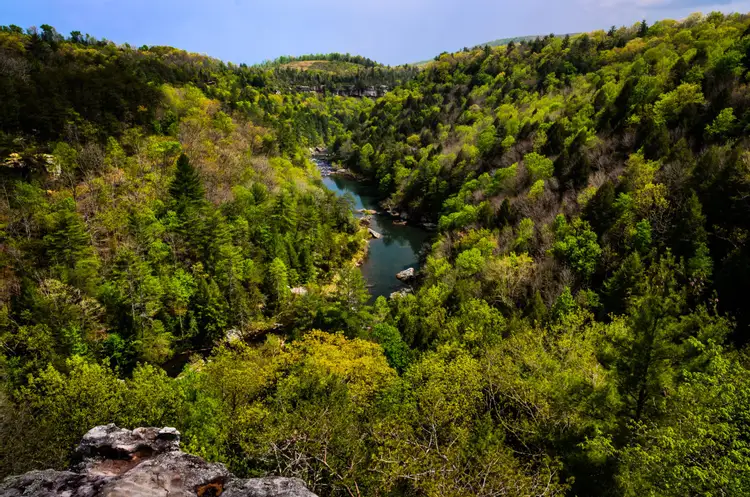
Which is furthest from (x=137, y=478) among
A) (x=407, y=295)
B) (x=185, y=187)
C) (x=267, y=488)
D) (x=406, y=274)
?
(x=406, y=274)

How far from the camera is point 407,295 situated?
138 ft

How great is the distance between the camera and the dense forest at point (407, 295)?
16281 mm

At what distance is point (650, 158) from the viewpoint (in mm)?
42625

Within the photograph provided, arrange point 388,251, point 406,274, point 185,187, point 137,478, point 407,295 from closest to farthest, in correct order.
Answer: point 137,478 < point 407,295 < point 185,187 < point 406,274 < point 388,251

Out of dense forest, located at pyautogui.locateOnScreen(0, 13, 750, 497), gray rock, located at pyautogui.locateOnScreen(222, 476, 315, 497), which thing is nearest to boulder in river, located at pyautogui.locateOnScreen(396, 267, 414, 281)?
dense forest, located at pyautogui.locateOnScreen(0, 13, 750, 497)

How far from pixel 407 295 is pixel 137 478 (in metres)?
33.9

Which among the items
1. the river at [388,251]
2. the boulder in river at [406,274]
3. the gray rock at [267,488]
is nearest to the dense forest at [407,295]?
the river at [388,251]

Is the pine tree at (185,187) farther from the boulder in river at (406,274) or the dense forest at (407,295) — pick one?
the boulder in river at (406,274)

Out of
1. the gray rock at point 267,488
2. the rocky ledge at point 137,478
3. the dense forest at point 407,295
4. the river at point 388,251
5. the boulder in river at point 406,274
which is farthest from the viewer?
the boulder in river at point 406,274

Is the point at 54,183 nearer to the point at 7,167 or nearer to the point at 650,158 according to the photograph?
the point at 7,167

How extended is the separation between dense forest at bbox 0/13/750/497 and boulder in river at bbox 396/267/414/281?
4873 millimetres

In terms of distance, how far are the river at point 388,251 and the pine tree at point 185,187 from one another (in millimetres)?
24492

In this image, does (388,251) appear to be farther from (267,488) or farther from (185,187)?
(267,488)

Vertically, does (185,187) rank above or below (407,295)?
Result: above
